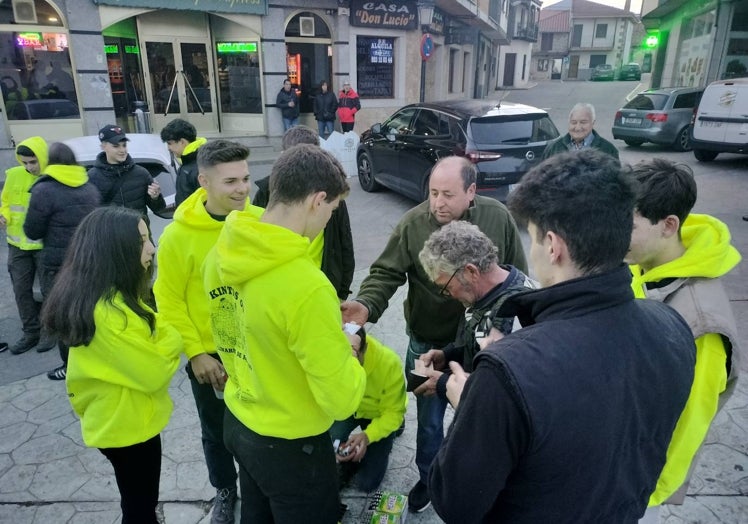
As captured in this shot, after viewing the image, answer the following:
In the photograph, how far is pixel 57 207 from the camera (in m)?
4.00

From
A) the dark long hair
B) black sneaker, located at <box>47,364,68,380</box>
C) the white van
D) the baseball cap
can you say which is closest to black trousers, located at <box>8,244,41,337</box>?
black sneaker, located at <box>47,364,68,380</box>

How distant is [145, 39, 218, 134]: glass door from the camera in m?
13.3

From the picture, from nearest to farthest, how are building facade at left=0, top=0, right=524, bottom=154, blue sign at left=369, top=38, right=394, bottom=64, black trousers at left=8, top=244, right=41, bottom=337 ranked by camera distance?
black trousers at left=8, top=244, right=41, bottom=337
building facade at left=0, top=0, right=524, bottom=154
blue sign at left=369, top=38, right=394, bottom=64

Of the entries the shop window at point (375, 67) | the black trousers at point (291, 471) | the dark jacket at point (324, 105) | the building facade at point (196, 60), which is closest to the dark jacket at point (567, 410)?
the black trousers at point (291, 471)

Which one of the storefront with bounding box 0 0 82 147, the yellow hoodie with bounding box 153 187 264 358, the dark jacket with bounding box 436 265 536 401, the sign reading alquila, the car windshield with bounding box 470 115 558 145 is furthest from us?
the sign reading alquila

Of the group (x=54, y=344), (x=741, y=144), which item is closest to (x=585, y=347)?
(x=54, y=344)

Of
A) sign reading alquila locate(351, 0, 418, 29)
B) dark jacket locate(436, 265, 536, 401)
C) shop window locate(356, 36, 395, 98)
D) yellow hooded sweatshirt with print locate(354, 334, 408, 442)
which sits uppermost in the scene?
sign reading alquila locate(351, 0, 418, 29)

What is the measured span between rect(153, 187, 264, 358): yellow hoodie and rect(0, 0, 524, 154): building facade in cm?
1076

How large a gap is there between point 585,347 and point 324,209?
1.04 meters

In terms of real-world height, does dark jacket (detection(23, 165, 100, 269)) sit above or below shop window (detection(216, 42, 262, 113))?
below

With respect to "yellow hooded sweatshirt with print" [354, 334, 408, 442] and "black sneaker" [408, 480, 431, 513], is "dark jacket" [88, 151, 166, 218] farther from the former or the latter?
"black sneaker" [408, 480, 431, 513]

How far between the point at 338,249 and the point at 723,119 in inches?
470

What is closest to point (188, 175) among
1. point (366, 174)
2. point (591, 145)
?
point (591, 145)

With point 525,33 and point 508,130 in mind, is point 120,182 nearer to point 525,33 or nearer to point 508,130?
point 508,130
